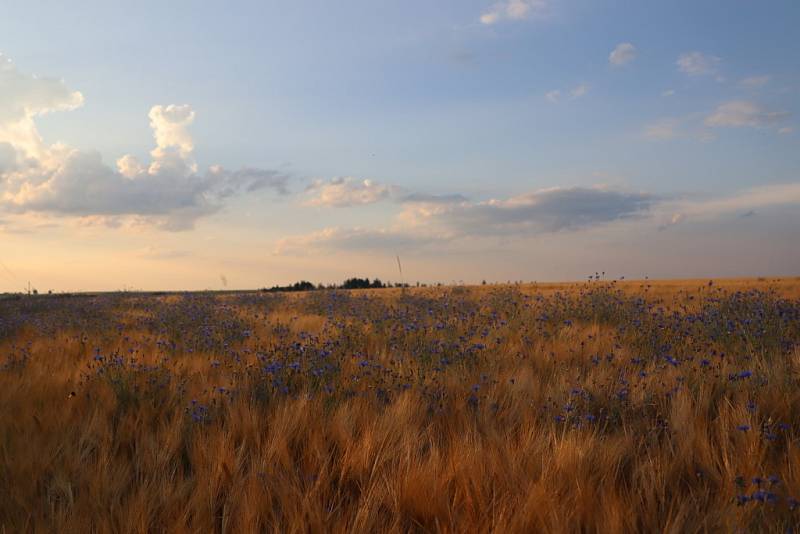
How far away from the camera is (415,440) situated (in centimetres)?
295

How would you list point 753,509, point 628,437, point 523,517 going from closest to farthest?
point 523,517
point 753,509
point 628,437

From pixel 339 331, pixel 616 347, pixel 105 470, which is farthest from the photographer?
pixel 339 331

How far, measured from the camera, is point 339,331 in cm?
744

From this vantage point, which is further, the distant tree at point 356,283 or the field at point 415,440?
the distant tree at point 356,283

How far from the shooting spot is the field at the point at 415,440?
7.50 feet

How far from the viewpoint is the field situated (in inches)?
90.0

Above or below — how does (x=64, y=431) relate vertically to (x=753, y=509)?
above

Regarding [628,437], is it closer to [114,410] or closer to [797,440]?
[797,440]

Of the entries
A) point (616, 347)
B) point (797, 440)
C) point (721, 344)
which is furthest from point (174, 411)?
point (721, 344)

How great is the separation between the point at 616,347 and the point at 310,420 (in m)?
4.00

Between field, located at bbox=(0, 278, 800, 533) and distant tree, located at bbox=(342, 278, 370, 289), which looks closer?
field, located at bbox=(0, 278, 800, 533)

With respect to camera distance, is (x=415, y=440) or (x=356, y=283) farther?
(x=356, y=283)

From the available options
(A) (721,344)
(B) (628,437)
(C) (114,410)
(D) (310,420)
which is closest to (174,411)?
(C) (114,410)

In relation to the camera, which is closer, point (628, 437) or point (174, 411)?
point (628, 437)
